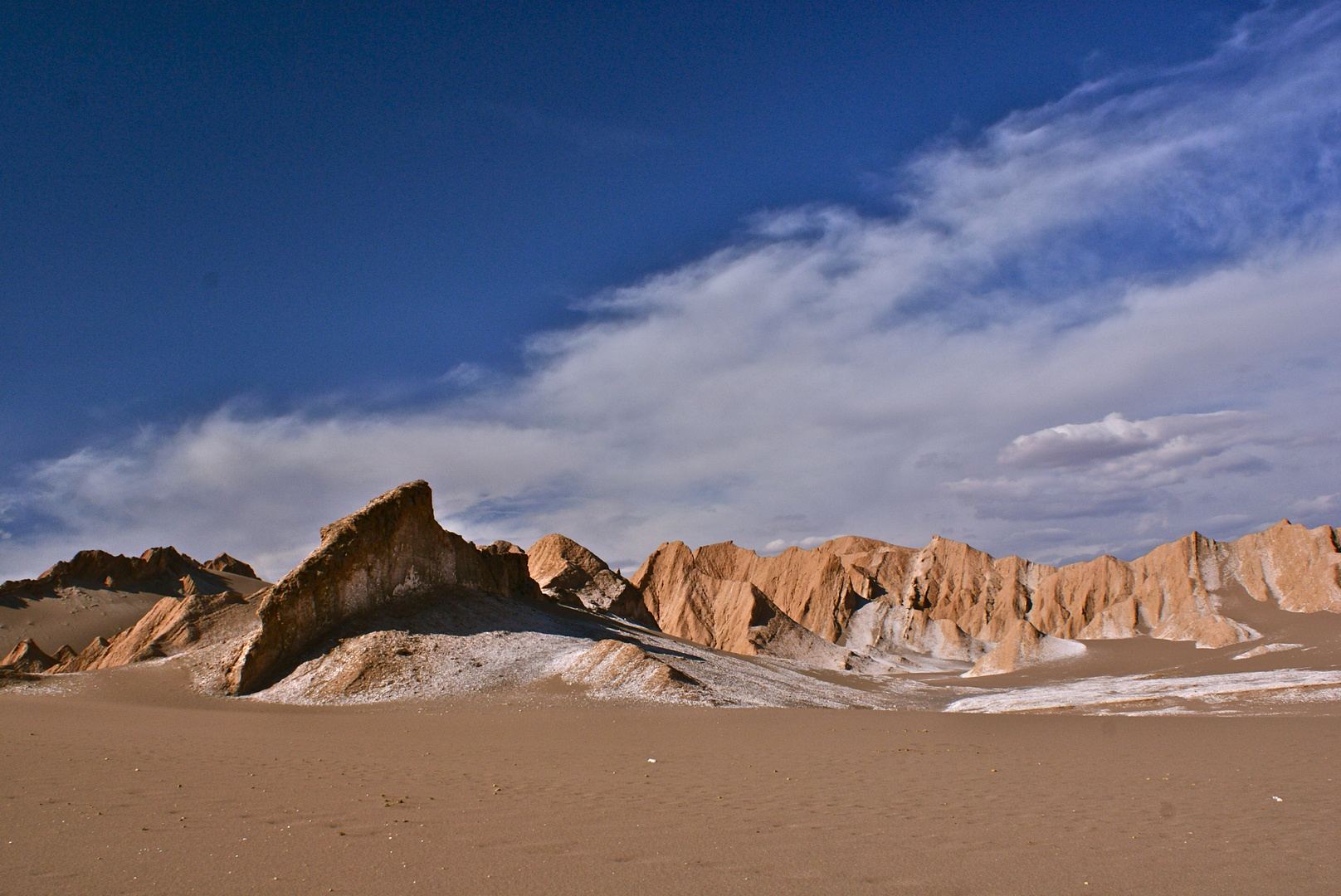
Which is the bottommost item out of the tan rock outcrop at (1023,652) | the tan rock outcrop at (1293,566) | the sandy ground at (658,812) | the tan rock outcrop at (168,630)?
the tan rock outcrop at (1023,652)

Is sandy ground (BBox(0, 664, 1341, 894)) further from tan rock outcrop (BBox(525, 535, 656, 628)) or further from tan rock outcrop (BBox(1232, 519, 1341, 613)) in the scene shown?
tan rock outcrop (BBox(1232, 519, 1341, 613))

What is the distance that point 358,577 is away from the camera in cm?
3086

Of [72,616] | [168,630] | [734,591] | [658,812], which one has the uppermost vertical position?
[734,591]

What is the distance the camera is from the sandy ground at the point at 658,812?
630cm

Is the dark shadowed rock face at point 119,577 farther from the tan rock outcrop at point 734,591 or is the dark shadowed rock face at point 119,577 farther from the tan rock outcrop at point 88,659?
the tan rock outcrop at point 734,591

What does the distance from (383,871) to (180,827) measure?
276 cm

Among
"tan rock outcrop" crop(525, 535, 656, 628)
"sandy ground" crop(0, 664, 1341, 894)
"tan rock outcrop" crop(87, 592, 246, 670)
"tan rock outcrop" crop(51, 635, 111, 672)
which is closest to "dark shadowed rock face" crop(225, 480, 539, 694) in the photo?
"tan rock outcrop" crop(87, 592, 246, 670)

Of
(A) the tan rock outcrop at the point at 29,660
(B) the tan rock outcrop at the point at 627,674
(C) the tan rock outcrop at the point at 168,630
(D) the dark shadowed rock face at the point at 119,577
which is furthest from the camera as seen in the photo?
(D) the dark shadowed rock face at the point at 119,577

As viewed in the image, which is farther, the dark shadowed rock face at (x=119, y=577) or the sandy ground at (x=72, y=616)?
the dark shadowed rock face at (x=119, y=577)

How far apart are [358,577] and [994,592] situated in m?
89.9

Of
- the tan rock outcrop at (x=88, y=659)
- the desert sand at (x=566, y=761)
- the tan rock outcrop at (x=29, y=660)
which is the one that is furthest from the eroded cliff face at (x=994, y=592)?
the tan rock outcrop at (x=29, y=660)

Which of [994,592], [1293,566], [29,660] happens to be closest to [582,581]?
[29,660]

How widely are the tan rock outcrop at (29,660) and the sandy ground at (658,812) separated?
120 ft

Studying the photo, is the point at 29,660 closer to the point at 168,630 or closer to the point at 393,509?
the point at 168,630
